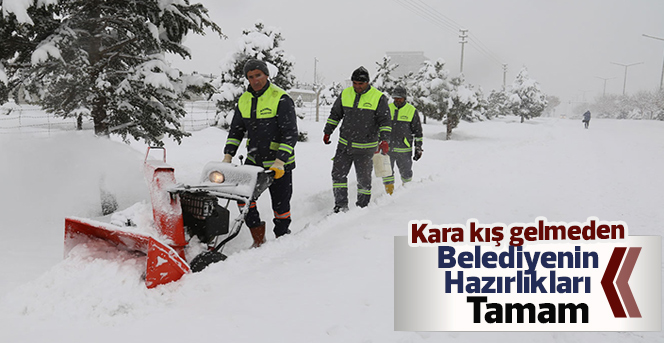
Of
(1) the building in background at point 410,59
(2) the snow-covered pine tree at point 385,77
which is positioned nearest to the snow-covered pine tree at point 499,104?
(2) the snow-covered pine tree at point 385,77

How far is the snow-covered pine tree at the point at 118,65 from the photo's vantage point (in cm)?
519

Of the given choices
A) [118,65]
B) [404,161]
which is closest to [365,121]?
[404,161]

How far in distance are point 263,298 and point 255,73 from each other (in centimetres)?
227

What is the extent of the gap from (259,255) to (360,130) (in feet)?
7.69

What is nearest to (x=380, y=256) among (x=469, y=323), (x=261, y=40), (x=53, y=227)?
(x=469, y=323)

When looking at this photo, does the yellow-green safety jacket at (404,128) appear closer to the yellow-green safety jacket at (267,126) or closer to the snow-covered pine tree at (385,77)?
the yellow-green safety jacket at (267,126)

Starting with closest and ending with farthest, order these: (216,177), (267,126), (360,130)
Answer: (216,177)
(267,126)
(360,130)

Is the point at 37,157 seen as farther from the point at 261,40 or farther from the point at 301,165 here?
the point at 261,40

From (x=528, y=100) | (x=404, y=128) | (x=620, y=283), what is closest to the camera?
(x=620, y=283)

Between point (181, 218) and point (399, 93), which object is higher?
point (399, 93)

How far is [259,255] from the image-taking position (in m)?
3.38

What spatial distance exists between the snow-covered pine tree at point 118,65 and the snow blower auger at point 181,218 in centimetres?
251

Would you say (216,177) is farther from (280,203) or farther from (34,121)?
(34,121)

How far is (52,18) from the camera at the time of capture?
5012mm
